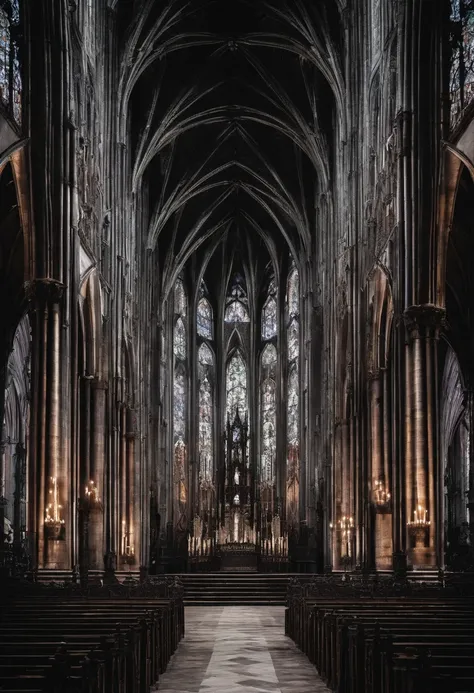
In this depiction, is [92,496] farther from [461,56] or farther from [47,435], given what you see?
[461,56]

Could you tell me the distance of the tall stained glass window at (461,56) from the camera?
30.3 meters

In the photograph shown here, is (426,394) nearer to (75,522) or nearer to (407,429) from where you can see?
(407,429)

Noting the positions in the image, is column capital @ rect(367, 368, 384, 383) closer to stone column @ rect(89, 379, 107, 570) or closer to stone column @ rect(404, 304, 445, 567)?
stone column @ rect(404, 304, 445, 567)

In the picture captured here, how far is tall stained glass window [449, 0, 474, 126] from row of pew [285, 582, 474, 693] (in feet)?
48.8

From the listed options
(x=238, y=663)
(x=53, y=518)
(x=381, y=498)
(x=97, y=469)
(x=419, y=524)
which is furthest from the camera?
(x=97, y=469)

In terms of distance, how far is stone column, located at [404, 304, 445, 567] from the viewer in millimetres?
30312

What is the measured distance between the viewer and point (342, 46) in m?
49.1

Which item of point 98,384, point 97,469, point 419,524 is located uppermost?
point 98,384

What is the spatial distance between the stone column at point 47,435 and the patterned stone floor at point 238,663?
488 centimetres

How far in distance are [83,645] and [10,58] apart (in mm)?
23946

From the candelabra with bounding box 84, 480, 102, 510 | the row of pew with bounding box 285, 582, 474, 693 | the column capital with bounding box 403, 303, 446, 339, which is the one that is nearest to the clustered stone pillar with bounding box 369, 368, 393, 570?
the column capital with bounding box 403, 303, 446, 339

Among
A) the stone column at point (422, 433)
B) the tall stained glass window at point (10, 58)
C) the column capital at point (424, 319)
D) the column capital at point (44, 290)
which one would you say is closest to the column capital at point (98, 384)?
the column capital at point (44, 290)

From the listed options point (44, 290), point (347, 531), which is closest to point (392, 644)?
point (44, 290)

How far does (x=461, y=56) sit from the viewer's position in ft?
101
